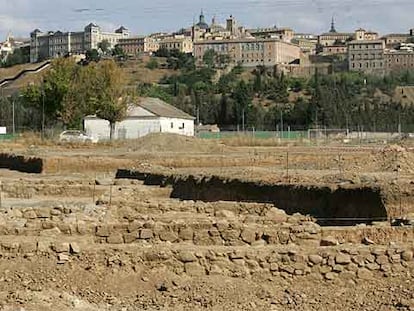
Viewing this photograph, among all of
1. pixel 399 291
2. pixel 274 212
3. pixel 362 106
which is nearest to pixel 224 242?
pixel 399 291

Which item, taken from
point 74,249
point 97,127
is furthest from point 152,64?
point 74,249

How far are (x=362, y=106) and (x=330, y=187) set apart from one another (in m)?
77.9

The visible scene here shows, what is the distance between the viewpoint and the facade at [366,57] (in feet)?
565

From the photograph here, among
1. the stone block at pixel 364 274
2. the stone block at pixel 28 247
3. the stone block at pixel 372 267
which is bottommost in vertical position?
the stone block at pixel 364 274

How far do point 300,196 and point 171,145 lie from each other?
90.5 ft

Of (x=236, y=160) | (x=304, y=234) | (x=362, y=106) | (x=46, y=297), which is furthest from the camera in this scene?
(x=362, y=106)

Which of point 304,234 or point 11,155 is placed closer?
point 304,234

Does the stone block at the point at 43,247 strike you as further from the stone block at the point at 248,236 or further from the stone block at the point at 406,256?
the stone block at the point at 406,256

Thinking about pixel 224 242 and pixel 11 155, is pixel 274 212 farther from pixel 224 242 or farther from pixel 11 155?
pixel 11 155

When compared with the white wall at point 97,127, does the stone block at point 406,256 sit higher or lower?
lower

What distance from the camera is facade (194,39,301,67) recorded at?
17950 cm

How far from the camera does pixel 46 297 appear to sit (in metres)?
11.0

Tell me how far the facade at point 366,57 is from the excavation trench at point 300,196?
14829cm

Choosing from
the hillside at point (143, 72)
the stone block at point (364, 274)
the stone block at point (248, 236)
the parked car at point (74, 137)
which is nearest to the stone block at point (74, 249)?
the stone block at point (248, 236)
